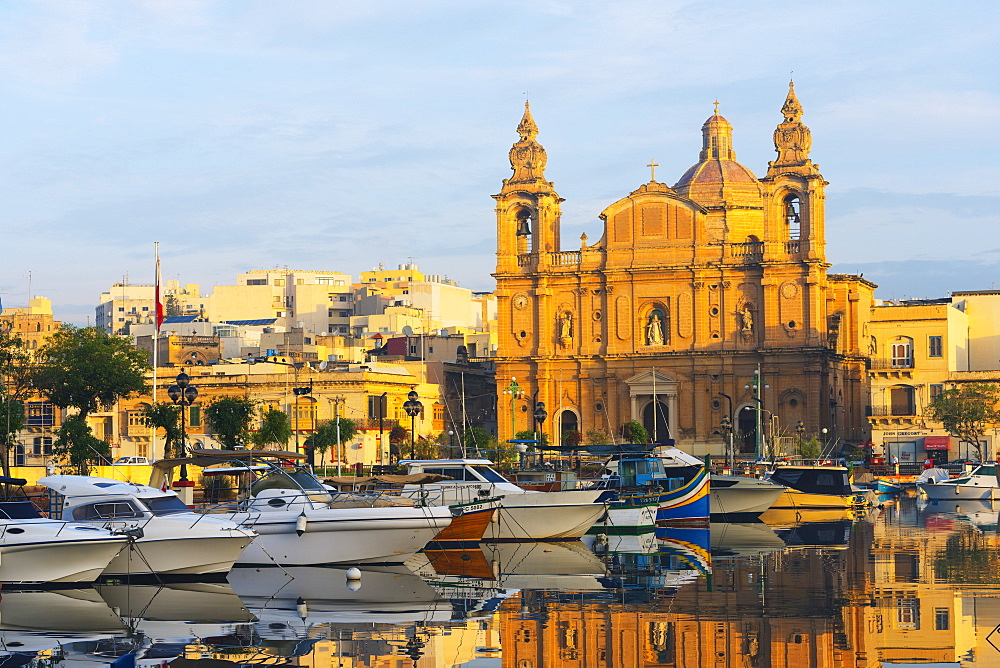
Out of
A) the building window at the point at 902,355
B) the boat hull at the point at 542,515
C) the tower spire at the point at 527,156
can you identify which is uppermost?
the tower spire at the point at 527,156

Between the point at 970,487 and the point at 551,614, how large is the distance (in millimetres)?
57497

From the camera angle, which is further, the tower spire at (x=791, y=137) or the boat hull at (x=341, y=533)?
the tower spire at (x=791, y=137)

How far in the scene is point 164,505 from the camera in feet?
114

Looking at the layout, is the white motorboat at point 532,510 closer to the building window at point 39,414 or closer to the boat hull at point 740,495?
the boat hull at point 740,495

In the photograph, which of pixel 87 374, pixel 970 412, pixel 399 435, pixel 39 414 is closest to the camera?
pixel 87 374

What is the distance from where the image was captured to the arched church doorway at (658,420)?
107 metres

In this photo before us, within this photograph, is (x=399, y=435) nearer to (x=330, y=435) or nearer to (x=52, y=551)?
(x=330, y=435)

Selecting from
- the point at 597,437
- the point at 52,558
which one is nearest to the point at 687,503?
the point at 52,558

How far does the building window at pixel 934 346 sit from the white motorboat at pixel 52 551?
9174 cm

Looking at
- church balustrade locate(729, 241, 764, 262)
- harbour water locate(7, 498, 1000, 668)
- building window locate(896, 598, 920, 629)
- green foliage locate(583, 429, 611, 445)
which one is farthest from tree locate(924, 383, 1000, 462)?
building window locate(896, 598, 920, 629)

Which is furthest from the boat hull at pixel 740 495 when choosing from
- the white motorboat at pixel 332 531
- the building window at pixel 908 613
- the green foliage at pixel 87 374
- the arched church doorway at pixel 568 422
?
the arched church doorway at pixel 568 422

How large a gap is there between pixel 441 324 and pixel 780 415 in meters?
65.1

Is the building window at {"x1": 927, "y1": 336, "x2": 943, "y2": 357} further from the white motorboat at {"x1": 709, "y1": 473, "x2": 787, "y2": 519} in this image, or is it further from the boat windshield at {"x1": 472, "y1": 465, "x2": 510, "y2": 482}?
the boat windshield at {"x1": 472, "y1": 465, "x2": 510, "y2": 482}

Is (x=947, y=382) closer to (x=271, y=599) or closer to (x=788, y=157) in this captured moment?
(x=788, y=157)
